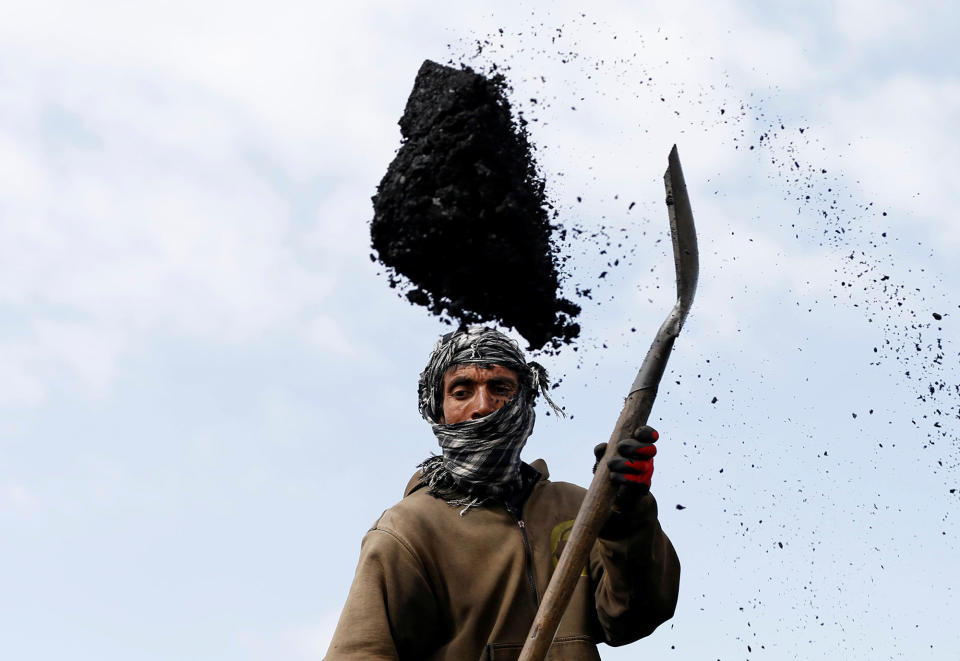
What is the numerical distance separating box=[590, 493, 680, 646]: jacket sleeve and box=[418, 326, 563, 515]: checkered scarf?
51 cm

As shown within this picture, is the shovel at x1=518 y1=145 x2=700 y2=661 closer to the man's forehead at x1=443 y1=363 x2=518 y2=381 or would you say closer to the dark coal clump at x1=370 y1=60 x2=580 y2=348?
the dark coal clump at x1=370 y1=60 x2=580 y2=348

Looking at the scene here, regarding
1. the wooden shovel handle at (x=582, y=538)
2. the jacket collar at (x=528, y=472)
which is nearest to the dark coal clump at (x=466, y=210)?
the jacket collar at (x=528, y=472)

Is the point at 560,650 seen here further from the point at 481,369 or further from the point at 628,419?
the point at 481,369

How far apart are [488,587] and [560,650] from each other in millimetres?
359

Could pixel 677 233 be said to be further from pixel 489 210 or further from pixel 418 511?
pixel 418 511

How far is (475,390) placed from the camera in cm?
552

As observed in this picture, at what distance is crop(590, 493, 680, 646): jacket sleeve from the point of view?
4.97m

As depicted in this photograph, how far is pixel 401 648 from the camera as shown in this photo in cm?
514

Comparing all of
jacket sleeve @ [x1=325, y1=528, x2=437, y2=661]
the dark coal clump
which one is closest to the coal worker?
jacket sleeve @ [x1=325, y1=528, x2=437, y2=661]

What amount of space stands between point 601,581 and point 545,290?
3.82ft

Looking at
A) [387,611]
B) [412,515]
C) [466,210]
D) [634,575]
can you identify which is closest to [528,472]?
[412,515]

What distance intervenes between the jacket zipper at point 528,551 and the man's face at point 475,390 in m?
0.42

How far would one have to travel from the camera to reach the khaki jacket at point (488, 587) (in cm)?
506

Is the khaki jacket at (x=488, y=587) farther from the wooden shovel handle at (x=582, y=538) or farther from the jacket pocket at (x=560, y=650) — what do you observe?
the wooden shovel handle at (x=582, y=538)
